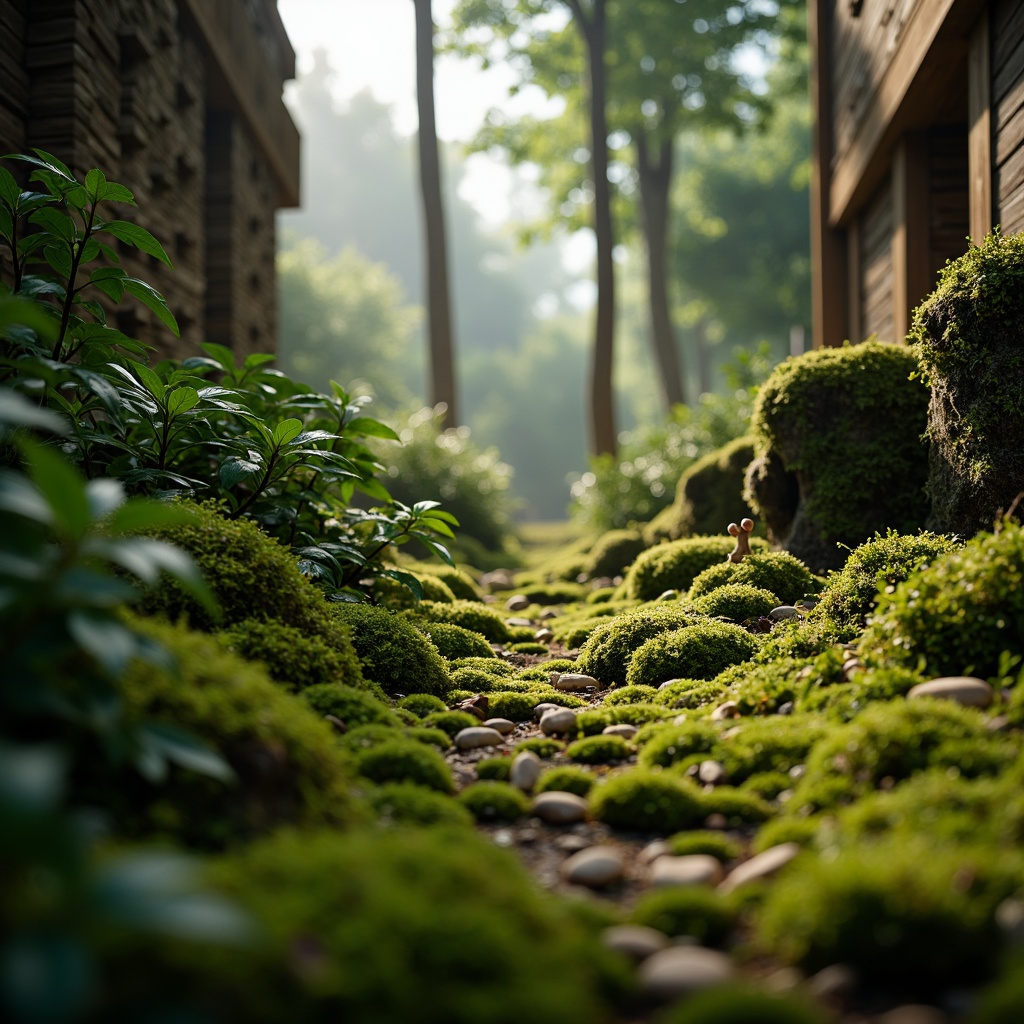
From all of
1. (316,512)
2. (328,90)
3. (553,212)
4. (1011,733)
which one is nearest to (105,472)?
(316,512)

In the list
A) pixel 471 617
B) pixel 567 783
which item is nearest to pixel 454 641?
pixel 471 617

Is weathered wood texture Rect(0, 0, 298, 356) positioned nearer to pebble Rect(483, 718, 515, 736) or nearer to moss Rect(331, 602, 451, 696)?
moss Rect(331, 602, 451, 696)

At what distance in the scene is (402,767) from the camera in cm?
254

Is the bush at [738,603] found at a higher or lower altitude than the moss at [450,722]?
higher

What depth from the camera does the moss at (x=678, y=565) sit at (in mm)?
5816

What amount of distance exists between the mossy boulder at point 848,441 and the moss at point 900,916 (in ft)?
12.1

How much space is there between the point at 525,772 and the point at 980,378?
3071 millimetres

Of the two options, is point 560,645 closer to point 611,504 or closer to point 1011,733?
point 1011,733

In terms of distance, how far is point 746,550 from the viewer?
17.1 feet

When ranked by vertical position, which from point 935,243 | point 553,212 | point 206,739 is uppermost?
point 553,212

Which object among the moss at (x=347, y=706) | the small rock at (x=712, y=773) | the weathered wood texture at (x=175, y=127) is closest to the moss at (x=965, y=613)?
the small rock at (x=712, y=773)

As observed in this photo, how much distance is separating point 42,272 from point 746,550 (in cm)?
443

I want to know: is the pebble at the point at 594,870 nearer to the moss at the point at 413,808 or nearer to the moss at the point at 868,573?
the moss at the point at 413,808

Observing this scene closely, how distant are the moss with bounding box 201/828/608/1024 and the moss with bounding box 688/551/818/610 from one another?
3.31 m
